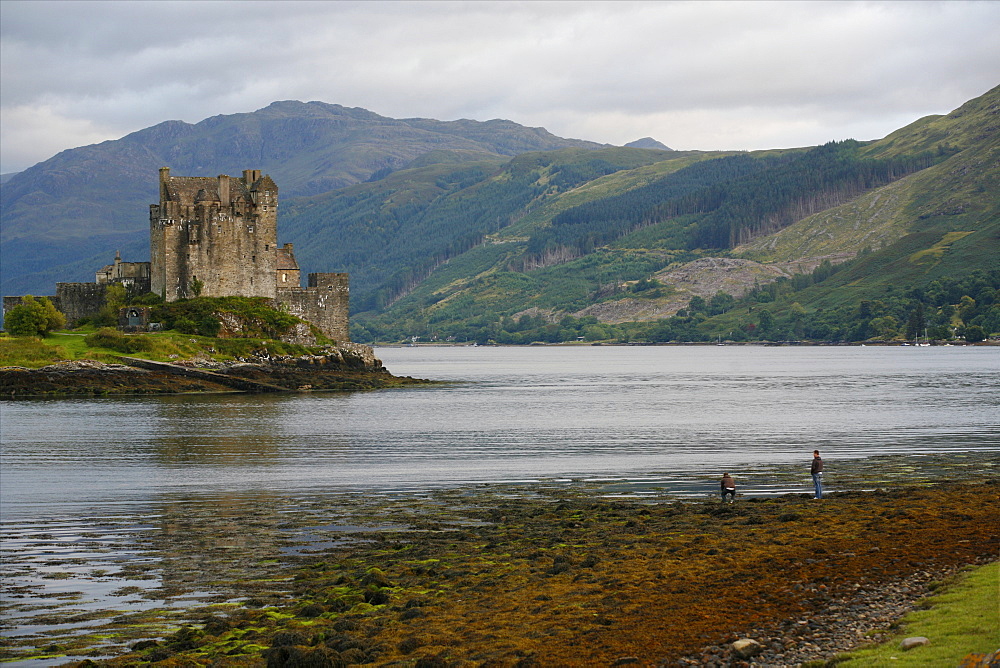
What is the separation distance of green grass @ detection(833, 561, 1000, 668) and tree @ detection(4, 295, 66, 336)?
85472mm

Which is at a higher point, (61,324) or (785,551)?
(61,324)

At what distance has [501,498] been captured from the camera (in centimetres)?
3628

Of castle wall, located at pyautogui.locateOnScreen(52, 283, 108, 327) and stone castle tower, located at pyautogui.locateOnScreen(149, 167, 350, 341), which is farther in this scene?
castle wall, located at pyautogui.locateOnScreen(52, 283, 108, 327)

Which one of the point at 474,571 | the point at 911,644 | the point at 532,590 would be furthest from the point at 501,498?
the point at 911,644

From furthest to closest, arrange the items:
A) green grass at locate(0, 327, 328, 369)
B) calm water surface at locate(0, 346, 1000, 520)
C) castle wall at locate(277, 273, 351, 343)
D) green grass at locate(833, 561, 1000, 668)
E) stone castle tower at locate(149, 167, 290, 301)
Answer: castle wall at locate(277, 273, 351, 343) → stone castle tower at locate(149, 167, 290, 301) → green grass at locate(0, 327, 328, 369) → calm water surface at locate(0, 346, 1000, 520) → green grass at locate(833, 561, 1000, 668)

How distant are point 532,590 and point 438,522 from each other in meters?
10.2

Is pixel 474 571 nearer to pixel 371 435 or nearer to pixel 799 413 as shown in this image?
pixel 371 435

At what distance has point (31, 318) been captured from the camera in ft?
292

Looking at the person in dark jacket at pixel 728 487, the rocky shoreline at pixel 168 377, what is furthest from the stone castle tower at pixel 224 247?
the person in dark jacket at pixel 728 487

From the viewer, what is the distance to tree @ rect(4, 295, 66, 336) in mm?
89125

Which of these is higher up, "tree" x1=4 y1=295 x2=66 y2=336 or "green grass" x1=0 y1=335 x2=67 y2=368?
"tree" x1=4 y1=295 x2=66 y2=336

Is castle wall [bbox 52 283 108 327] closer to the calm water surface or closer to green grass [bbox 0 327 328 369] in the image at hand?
green grass [bbox 0 327 328 369]

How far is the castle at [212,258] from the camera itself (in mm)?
97062

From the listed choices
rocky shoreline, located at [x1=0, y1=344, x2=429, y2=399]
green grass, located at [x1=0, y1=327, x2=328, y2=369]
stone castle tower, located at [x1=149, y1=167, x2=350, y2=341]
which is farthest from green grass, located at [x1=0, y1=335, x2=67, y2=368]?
stone castle tower, located at [x1=149, y1=167, x2=350, y2=341]
